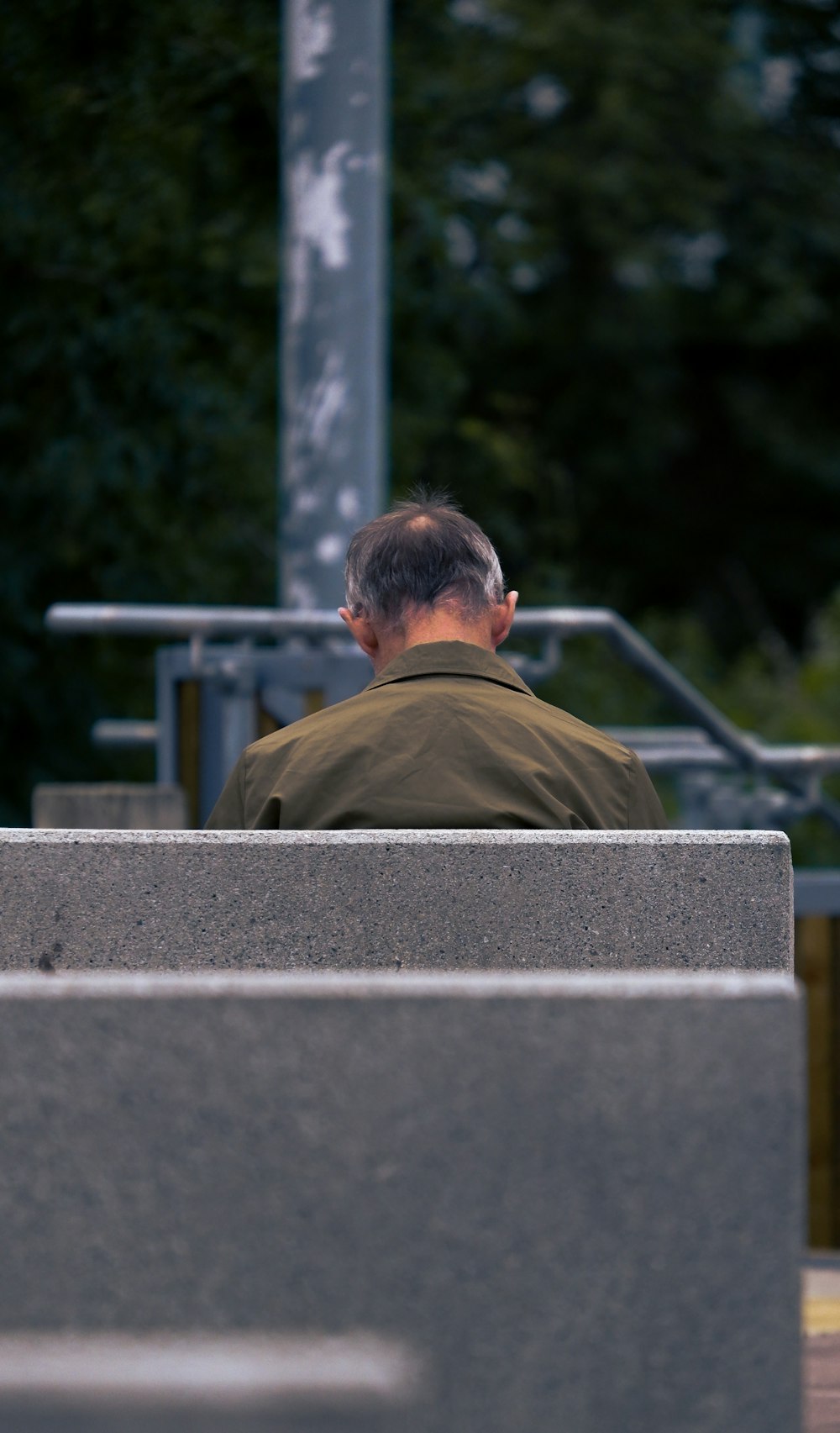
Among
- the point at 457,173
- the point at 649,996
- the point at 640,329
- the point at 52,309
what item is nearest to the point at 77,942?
the point at 649,996

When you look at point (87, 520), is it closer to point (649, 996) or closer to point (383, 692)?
point (383, 692)

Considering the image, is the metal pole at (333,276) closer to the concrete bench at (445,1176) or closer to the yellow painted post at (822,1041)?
the yellow painted post at (822,1041)

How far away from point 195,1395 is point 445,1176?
0.36 m

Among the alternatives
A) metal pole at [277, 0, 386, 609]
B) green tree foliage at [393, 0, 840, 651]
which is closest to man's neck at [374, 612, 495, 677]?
metal pole at [277, 0, 386, 609]

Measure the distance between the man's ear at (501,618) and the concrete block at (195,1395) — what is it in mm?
1431

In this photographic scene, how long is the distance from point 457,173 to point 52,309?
2.74 metres

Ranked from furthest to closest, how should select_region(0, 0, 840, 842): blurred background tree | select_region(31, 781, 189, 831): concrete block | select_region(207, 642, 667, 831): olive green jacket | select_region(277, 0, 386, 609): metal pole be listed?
select_region(0, 0, 840, 842): blurred background tree → select_region(277, 0, 386, 609): metal pole → select_region(31, 781, 189, 831): concrete block → select_region(207, 642, 667, 831): olive green jacket

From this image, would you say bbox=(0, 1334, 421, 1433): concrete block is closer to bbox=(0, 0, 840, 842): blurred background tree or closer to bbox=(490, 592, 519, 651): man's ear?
bbox=(490, 592, 519, 651): man's ear

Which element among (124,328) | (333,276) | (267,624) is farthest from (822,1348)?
(124,328)

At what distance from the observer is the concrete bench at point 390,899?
2.14m

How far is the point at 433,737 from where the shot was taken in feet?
7.98

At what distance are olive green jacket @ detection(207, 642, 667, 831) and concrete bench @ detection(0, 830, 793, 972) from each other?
24 centimetres

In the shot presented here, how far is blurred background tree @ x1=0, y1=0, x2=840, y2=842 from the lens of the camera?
20.7 ft

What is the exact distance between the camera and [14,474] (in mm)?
6949
